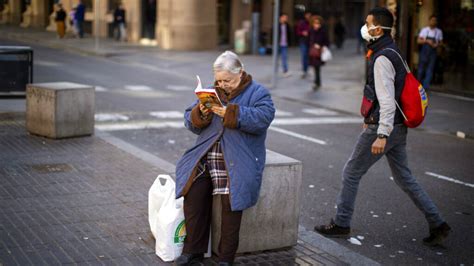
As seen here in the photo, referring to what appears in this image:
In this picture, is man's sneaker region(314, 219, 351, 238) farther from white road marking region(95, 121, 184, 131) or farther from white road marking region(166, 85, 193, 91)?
white road marking region(166, 85, 193, 91)

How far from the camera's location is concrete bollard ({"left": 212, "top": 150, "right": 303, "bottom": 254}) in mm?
6020

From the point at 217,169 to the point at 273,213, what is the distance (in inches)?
30.7

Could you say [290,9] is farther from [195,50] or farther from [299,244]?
[299,244]

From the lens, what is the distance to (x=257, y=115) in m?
5.50

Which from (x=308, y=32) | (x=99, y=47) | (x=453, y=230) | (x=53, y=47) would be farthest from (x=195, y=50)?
(x=453, y=230)

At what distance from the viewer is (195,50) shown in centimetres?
3228

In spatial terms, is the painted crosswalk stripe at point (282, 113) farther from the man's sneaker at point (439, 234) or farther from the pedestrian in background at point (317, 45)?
the man's sneaker at point (439, 234)

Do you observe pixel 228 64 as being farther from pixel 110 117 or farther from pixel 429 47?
pixel 429 47

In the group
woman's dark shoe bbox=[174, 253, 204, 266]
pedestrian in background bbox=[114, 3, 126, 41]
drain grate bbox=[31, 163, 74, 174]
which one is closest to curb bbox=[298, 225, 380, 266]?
woman's dark shoe bbox=[174, 253, 204, 266]

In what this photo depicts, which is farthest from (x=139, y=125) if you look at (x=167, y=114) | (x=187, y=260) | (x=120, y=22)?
(x=120, y=22)

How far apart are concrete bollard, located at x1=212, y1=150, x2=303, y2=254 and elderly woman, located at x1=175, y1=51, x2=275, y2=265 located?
27 centimetres

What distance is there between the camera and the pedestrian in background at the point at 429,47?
19531 mm

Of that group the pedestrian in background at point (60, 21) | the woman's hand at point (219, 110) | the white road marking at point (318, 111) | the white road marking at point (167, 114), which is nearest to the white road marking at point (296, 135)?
the white road marking at point (167, 114)

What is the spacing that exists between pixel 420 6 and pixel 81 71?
988 cm
